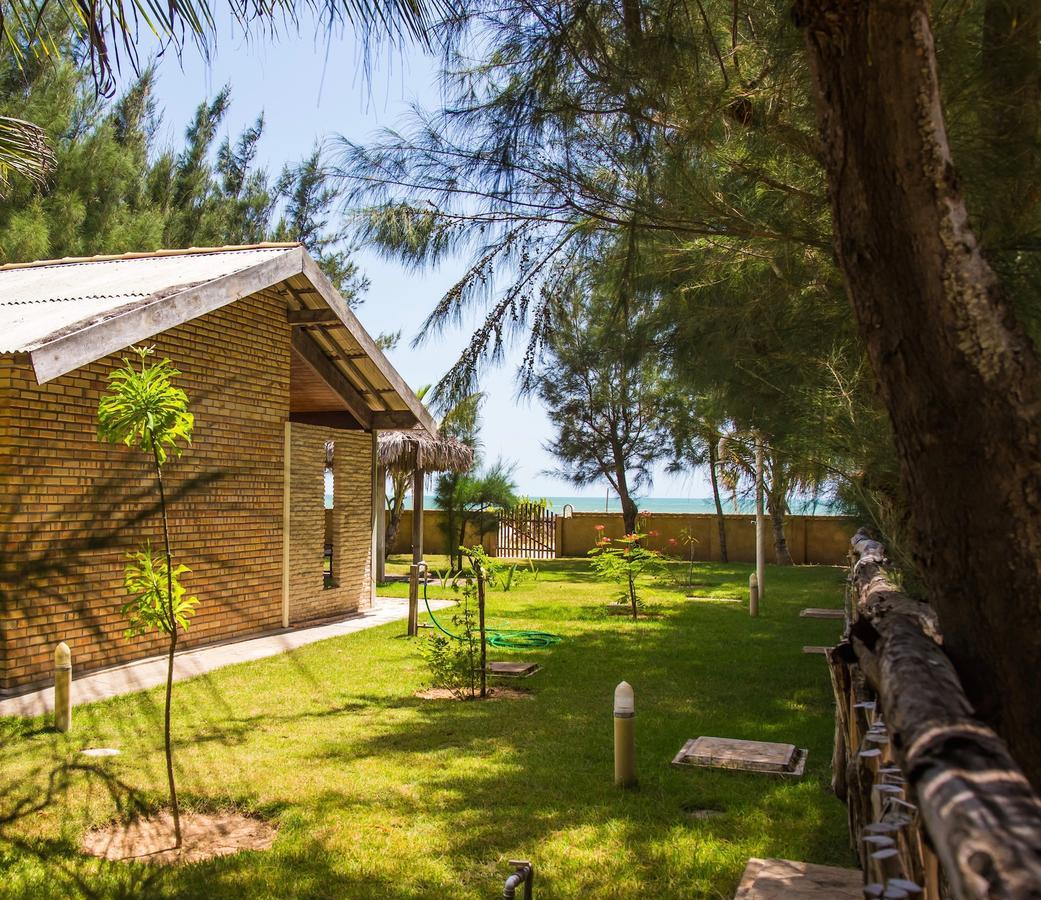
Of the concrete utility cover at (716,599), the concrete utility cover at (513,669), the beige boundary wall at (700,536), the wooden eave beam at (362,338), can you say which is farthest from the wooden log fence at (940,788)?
the beige boundary wall at (700,536)

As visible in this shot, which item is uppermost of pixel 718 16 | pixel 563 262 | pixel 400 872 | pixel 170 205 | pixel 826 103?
pixel 170 205

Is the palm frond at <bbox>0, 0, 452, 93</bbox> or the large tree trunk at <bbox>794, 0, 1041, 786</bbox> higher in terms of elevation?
the palm frond at <bbox>0, 0, 452, 93</bbox>

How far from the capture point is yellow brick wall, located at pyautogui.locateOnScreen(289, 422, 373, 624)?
12297 millimetres

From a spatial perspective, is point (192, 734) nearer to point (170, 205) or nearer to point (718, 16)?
point (718, 16)

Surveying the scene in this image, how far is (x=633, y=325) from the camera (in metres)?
8.59

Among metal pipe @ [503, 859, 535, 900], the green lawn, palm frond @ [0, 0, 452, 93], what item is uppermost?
palm frond @ [0, 0, 452, 93]

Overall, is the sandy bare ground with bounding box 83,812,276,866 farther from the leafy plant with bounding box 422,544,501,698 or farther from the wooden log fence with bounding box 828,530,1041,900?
the leafy plant with bounding box 422,544,501,698

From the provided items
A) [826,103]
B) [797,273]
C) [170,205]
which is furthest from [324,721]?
[170,205]

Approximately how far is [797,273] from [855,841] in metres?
3.17

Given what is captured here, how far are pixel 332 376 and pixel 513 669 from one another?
234 inches

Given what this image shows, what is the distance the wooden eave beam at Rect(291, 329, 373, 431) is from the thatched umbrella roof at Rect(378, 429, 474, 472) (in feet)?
→ 17.5

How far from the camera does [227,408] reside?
35.7 feet

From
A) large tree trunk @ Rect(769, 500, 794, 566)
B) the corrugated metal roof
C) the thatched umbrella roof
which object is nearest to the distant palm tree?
the corrugated metal roof

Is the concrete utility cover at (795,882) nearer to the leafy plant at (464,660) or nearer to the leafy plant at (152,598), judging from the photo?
the leafy plant at (152,598)
